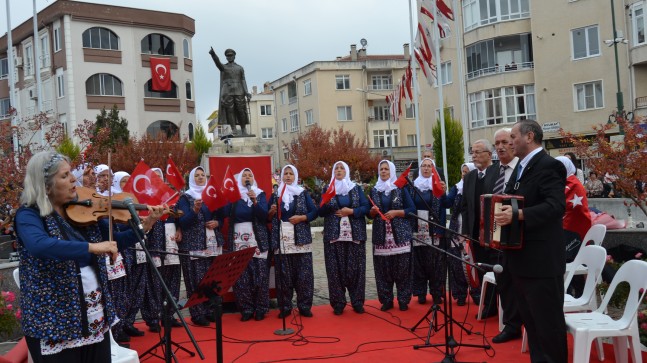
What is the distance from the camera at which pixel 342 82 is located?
51.9 metres

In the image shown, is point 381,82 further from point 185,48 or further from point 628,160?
point 628,160

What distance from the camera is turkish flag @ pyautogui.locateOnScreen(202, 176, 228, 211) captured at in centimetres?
765

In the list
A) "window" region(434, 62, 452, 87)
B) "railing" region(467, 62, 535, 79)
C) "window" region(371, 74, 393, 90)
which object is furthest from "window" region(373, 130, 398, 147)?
"railing" region(467, 62, 535, 79)

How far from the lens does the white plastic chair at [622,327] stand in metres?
4.90

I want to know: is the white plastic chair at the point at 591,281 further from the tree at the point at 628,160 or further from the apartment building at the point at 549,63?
the apartment building at the point at 549,63

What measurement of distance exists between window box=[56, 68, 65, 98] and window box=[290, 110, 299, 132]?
23624 mm

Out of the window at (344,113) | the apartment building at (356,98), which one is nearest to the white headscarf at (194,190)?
the apartment building at (356,98)

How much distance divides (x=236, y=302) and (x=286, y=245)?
3.95 feet

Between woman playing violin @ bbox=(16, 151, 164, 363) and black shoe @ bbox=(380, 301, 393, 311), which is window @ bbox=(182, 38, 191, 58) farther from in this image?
woman playing violin @ bbox=(16, 151, 164, 363)

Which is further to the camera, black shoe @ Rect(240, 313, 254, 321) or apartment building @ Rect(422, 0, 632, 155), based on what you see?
apartment building @ Rect(422, 0, 632, 155)

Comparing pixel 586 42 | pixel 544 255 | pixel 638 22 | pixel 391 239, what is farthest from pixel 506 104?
pixel 544 255

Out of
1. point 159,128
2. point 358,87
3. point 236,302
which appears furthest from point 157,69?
point 236,302

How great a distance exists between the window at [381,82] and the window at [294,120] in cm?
754

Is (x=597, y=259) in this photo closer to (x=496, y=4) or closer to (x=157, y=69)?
(x=496, y=4)
